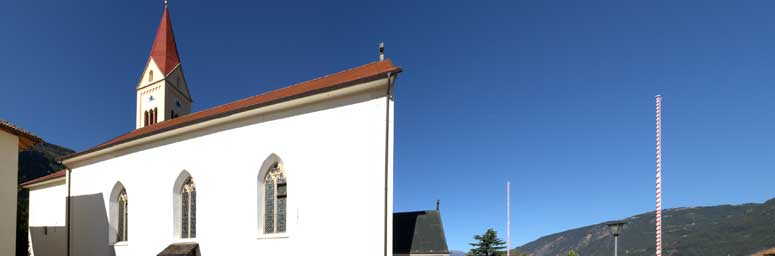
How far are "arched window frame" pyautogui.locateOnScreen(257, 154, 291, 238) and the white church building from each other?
0.04 meters

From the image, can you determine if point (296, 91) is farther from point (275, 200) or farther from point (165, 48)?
point (165, 48)

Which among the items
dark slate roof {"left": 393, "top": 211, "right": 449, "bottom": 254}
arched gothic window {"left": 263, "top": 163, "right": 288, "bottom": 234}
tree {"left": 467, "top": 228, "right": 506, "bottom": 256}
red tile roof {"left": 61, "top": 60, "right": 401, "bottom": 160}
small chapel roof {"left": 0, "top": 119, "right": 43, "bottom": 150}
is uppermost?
→ red tile roof {"left": 61, "top": 60, "right": 401, "bottom": 160}

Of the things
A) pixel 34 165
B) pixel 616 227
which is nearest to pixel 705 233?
pixel 616 227

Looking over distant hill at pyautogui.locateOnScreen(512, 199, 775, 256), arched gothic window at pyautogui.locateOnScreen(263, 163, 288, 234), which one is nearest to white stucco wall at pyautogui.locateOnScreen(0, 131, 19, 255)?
arched gothic window at pyautogui.locateOnScreen(263, 163, 288, 234)

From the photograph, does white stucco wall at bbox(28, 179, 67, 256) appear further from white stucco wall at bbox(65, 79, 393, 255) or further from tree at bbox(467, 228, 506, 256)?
tree at bbox(467, 228, 506, 256)

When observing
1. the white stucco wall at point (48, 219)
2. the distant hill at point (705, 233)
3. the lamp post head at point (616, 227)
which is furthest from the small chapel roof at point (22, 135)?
the distant hill at point (705, 233)

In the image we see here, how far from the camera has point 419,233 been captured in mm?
17344

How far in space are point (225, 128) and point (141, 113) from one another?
23.9 meters

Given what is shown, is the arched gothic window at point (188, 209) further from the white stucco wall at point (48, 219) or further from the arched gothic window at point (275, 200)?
the white stucco wall at point (48, 219)

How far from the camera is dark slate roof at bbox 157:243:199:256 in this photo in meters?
12.6

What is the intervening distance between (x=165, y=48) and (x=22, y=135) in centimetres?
2144

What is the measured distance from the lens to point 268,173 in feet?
40.3

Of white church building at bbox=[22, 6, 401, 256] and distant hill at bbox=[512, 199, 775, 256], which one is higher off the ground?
white church building at bbox=[22, 6, 401, 256]

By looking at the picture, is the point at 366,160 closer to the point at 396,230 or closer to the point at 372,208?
the point at 372,208
